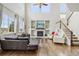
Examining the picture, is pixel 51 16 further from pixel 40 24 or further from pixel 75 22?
pixel 75 22

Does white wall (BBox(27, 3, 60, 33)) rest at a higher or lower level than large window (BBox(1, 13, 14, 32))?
higher

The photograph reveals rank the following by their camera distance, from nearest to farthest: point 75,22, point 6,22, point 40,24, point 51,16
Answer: point 6,22 → point 75,22 → point 51,16 → point 40,24

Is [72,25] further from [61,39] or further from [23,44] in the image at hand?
[23,44]

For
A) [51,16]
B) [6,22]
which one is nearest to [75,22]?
[51,16]

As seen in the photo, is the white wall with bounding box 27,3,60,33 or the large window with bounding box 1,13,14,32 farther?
the white wall with bounding box 27,3,60,33

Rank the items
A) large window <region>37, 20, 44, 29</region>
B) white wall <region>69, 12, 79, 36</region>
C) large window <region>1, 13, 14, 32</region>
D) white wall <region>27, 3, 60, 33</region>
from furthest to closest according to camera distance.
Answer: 1. large window <region>37, 20, 44, 29</region>
2. white wall <region>27, 3, 60, 33</region>
3. white wall <region>69, 12, 79, 36</region>
4. large window <region>1, 13, 14, 32</region>

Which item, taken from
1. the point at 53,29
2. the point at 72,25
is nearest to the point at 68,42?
the point at 72,25

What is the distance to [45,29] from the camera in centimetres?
1672

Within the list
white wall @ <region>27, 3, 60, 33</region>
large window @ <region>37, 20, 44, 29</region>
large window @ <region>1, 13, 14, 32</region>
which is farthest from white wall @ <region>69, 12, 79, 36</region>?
large window @ <region>37, 20, 44, 29</region>

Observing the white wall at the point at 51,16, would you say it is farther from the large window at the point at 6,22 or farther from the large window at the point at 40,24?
the large window at the point at 6,22

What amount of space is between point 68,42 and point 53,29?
6.55 meters

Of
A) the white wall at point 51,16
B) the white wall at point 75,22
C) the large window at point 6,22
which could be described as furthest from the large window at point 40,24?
the large window at point 6,22

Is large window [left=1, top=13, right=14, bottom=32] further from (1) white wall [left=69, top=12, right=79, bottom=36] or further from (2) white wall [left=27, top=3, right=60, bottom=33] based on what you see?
(2) white wall [left=27, top=3, right=60, bottom=33]

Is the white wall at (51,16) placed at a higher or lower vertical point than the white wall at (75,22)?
higher
